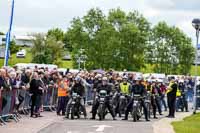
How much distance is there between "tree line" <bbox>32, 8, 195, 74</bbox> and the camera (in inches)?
3445

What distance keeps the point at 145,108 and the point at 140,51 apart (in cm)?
6562

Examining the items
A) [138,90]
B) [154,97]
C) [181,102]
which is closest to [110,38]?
[181,102]

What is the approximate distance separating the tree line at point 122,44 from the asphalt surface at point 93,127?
200ft

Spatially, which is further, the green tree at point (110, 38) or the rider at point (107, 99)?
the green tree at point (110, 38)

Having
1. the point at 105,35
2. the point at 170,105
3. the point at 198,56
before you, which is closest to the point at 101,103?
the point at 170,105

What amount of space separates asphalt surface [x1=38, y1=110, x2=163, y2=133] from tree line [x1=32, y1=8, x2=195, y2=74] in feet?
200

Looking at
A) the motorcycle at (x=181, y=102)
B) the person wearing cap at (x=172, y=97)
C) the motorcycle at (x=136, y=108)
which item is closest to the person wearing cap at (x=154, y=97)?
the person wearing cap at (x=172, y=97)

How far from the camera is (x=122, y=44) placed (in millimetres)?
90375

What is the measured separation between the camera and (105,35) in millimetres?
86938

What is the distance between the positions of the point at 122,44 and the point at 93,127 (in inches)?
2673

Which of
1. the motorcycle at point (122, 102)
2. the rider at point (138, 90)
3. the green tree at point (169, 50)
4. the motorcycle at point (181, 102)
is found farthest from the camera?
the green tree at point (169, 50)

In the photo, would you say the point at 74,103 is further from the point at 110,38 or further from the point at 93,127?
the point at 110,38

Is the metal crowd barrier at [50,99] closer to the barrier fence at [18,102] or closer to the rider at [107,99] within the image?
the barrier fence at [18,102]

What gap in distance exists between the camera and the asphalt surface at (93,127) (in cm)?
2122
